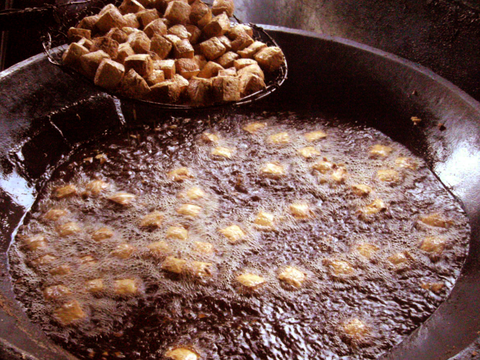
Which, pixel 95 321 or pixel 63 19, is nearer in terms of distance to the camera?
pixel 95 321

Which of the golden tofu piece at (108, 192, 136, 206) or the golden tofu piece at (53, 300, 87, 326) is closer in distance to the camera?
the golden tofu piece at (53, 300, 87, 326)

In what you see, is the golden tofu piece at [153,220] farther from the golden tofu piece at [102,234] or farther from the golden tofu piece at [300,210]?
the golden tofu piece at [300,210]

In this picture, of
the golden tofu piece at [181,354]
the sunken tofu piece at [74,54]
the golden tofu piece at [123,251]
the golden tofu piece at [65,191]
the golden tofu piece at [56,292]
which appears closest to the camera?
the golden tofu piece at [181,354]

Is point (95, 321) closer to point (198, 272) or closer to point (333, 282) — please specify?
point (198, 272)

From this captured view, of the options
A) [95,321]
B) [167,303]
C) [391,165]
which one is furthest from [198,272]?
[391,165]

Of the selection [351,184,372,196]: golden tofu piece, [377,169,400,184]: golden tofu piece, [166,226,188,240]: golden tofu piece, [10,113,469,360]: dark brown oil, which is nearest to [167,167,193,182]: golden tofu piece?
[10,113,469,360]: dark brown oil

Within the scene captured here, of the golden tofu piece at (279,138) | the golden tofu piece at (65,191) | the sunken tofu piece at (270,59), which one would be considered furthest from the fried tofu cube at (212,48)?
the golden tofu piece at (65,191)

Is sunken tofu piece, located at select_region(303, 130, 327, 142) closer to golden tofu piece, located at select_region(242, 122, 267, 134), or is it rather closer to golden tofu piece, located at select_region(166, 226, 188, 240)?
golden tofu piece, located at select_region(242, 122, 267, 134)
